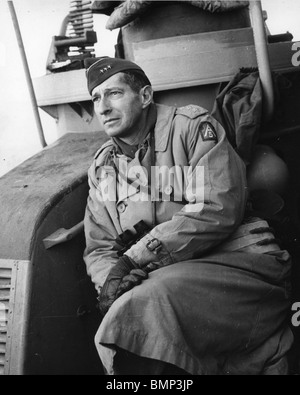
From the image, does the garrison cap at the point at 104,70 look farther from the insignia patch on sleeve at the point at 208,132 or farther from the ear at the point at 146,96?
the insignia patch on sleeve at the point at 208,132

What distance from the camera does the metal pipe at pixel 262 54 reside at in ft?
9.54

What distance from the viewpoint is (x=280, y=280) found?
7.93ft

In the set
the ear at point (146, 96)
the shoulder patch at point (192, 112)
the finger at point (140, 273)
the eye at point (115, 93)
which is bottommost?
the finger at point (140, 273)

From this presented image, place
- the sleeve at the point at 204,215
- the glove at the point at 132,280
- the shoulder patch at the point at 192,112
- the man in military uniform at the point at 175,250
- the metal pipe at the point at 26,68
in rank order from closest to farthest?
the man in military uniform at the point at 175,250
the glove at the point at 132,280
the sleeve at the point at 204,215
the shoulder patch at the point at 192,112
the metal pipe at the point at 26,68

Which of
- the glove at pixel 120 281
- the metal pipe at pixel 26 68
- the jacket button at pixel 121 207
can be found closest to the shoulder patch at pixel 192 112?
the jacket button at pixel 121 207

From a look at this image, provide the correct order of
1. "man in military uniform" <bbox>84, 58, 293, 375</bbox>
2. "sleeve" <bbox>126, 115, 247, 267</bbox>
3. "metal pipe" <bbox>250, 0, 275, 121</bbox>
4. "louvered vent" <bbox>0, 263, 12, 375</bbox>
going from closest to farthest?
1. "man in military uniform" <bbox>84, 58, 293, 375</bbox>
2. "sleeve" <bbox>126, 115, 247, 267</bbox>
3. "louvered vent" <bbox>0, 263, 12, 375</bbox>
4. "metal pipe" <bbox>250, 0, 275, 121</bbox>

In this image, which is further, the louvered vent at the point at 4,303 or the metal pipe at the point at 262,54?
the metal pipe at the point at 262,54

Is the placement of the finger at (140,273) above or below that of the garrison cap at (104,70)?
below

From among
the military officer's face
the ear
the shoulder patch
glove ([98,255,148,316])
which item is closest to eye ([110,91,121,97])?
the military officer's face

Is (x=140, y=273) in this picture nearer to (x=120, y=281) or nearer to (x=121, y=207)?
(x=120, y=281)

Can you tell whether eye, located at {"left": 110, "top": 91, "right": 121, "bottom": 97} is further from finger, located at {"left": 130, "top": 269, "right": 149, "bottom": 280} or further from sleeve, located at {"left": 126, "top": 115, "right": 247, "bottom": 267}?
finger, located at {"left": 130, "top": 269, "right": 149, "bottom": 280}

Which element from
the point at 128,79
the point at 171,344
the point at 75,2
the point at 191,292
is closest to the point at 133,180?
the point at 128,79

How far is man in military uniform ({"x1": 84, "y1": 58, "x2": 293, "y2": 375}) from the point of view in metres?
2.09
